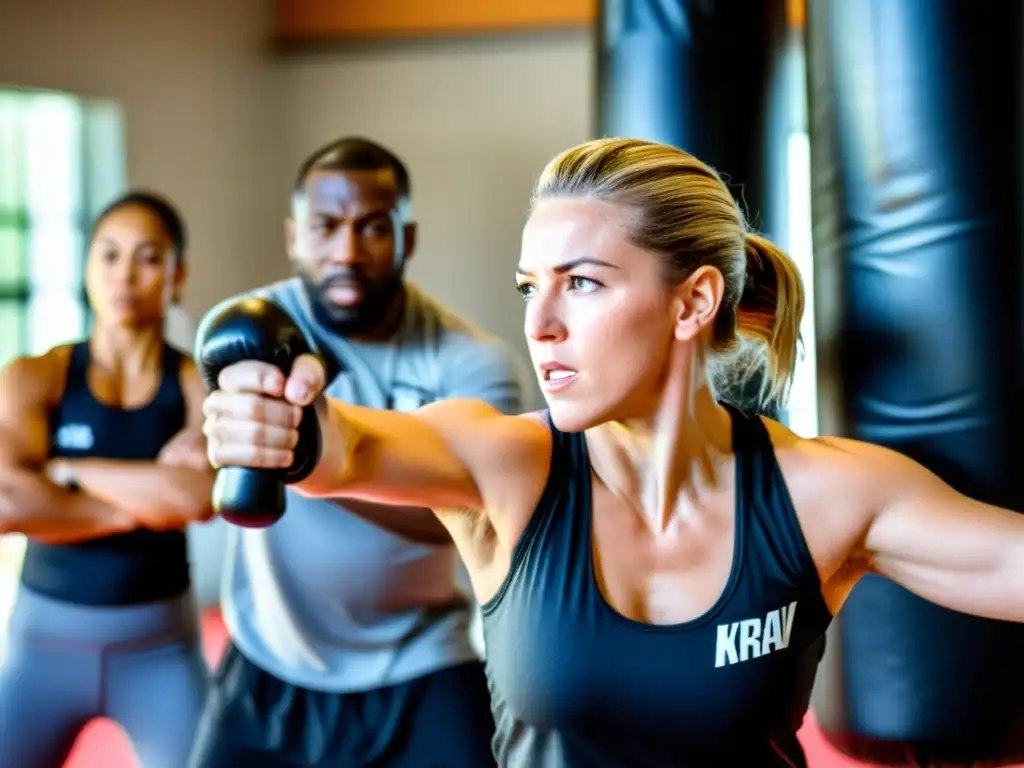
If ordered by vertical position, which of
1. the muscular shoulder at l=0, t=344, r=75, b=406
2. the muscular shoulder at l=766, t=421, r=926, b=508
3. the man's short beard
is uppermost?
the man's short beard

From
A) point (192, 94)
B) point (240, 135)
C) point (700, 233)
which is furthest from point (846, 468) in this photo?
point (240, 135)

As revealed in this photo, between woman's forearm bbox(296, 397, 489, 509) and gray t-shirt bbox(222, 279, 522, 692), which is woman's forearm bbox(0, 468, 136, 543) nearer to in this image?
gray t-shirt bbox(222, 279, 522, 692)

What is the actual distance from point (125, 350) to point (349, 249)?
1.80ft

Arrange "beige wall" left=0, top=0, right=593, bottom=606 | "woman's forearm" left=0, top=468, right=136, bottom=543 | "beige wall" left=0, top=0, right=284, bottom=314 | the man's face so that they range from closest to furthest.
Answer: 1. the man's face
2. "woman's forearm" left=0, top=468, right=136, bottom=543
3. "beige wall" left=0, top=0, right=284, bottom=314
4. "beige wall" left=0, top=0, right=593, bottom=606

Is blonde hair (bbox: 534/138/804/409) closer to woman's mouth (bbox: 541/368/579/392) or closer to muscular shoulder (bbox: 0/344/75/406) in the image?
woman's mouth (bbox: 541/368/579/392)

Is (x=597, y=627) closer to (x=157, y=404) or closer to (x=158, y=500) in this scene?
(x=158, y=500)

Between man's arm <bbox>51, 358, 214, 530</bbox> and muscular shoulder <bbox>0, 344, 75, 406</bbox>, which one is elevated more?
muscular shoulder <bbox>0, 344, 75, 406</bbox>

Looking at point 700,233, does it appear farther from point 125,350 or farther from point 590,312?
point 125,350

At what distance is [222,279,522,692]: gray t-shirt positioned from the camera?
162 cm

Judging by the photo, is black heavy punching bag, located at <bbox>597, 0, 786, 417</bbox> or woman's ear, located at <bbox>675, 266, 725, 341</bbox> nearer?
woman's ear, located at <bbox>675, 266, 725, 341</bbox>

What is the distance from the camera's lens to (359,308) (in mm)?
1674

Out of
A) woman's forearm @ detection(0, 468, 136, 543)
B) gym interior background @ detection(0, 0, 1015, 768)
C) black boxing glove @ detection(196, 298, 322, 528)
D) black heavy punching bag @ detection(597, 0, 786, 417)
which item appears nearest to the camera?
black boxing glove @ detection(196, 298, 322, 528)

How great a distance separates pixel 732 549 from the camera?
3.60 feet

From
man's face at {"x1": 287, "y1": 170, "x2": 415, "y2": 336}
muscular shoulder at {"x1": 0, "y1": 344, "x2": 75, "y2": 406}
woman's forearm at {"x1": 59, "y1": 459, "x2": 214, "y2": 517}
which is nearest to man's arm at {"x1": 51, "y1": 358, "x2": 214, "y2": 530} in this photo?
woman's forearm at {"x1": 59, "y1": 459, "x2": 214, "y2": 517}
